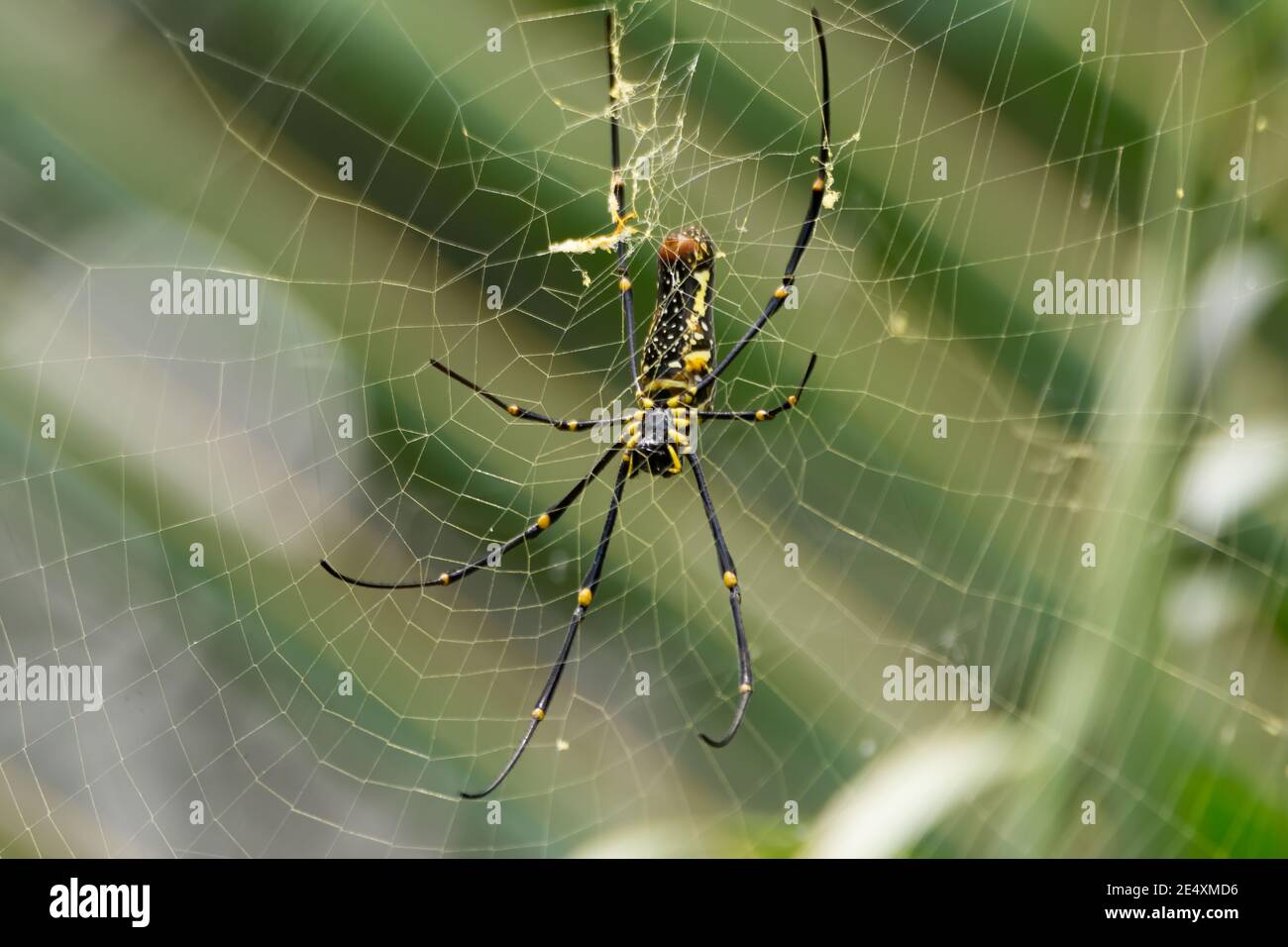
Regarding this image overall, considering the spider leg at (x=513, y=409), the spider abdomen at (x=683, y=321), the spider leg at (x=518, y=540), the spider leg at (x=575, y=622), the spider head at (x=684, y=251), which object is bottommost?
the spider leg at (x=575, y=622)

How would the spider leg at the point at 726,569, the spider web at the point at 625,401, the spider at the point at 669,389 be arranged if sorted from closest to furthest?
the spider web at the point at 625,401, the spider at the point at 669,389, the spider leg at the point at 726,569

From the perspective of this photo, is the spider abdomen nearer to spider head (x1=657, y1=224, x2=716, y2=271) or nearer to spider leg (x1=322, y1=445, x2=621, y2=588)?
spider head (x1=657, y1=224, x2=716, y2=271)

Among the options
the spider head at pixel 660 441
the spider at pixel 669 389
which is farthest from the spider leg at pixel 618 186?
the spider head at pixel 660 441

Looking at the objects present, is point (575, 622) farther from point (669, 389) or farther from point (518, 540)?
point (669, 389)

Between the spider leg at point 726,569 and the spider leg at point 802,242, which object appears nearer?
the spider leg at point 802,242

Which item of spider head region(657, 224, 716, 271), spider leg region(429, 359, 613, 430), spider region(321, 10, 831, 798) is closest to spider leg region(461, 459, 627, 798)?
spider region(321, 10, 831, 798)

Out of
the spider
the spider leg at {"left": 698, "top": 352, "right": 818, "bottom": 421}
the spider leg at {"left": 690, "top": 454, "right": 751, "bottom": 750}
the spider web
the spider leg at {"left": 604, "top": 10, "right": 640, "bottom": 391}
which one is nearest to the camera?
the spider web

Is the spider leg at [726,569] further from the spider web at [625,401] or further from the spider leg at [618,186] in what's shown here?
the spider leg at [618,186]
